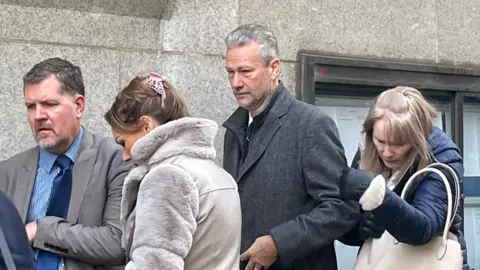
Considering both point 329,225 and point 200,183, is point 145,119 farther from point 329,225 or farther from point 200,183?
point 329,225

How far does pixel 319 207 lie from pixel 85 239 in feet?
3.60

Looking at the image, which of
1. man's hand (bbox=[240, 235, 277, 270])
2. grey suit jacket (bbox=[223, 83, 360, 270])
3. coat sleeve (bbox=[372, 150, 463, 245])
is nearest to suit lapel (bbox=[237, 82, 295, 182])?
grey suit jacket (bbox=[223, 83, 360, 270])

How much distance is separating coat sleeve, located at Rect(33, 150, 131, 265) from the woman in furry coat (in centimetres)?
39

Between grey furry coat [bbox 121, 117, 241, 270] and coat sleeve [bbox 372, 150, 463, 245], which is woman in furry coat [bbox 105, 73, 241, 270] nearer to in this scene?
grey furry coat [bbox 121, 117, 241, 270]

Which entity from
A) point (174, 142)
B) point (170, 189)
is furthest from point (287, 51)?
point (170, 189)

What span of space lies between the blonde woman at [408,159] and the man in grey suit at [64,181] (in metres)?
1.11

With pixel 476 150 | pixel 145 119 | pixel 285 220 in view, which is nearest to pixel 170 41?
pixel 285 220

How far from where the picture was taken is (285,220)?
14.6 feet

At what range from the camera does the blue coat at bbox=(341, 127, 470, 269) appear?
3.74 m

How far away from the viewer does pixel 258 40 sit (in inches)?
179

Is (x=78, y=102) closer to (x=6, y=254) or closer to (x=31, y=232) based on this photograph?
(x=31, y=232)

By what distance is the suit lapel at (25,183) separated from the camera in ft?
13.4

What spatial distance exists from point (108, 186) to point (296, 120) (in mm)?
974

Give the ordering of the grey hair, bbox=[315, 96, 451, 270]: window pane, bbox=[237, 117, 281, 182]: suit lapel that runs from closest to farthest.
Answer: the grey hair → bbox=[237, 117, 281, 182]: suit lapel → bbox=[315, 96, 451, 270]: window pane
